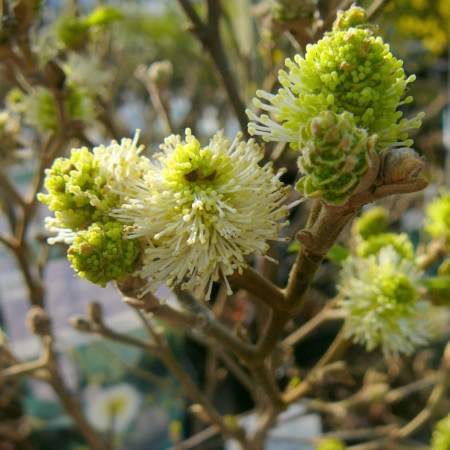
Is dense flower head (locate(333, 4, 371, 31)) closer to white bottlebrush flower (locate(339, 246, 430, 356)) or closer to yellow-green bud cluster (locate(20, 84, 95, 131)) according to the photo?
white bottlebrush flower (locate(339, 246, 430, 356))

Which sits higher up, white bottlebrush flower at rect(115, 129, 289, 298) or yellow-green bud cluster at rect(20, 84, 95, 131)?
yellow-green bud cluster at rect(20, 84, 95, 131)

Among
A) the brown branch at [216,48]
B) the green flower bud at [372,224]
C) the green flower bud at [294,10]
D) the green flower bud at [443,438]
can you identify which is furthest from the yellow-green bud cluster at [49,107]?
the green flower bud at [443,438]

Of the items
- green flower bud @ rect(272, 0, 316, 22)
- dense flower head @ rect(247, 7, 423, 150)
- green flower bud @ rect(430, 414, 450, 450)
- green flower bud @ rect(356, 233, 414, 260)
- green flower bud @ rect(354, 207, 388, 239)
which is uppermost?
green flower bud @ rect(272, 0, 316, 22)

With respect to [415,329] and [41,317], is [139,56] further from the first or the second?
[415,329]

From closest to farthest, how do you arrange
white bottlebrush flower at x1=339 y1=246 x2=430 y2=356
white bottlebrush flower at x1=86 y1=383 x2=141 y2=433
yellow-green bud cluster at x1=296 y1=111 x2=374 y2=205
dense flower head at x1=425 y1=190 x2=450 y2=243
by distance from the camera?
yellow-green bud cluster at x1=296 y1=111 x2=374 y2=205
white bottlebrush flower at x1=339 y1=246 x2=430 y2=356
dense flower head at x1=425 y1=190 x2=450 y2=243
white bottlebrush flower at x1=86 y1=383 x2=141 y2=433

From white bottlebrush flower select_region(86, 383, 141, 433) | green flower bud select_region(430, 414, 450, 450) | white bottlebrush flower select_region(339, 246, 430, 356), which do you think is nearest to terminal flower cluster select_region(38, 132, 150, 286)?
white bottlebrush flower select_region(339, 246, 430, 356)

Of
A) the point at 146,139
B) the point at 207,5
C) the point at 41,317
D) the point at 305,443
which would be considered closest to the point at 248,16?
the point at 146,139

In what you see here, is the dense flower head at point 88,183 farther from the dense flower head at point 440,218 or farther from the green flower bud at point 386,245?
the dense flower head at point 440,218

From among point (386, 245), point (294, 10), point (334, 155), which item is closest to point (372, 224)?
point (386, 245)
